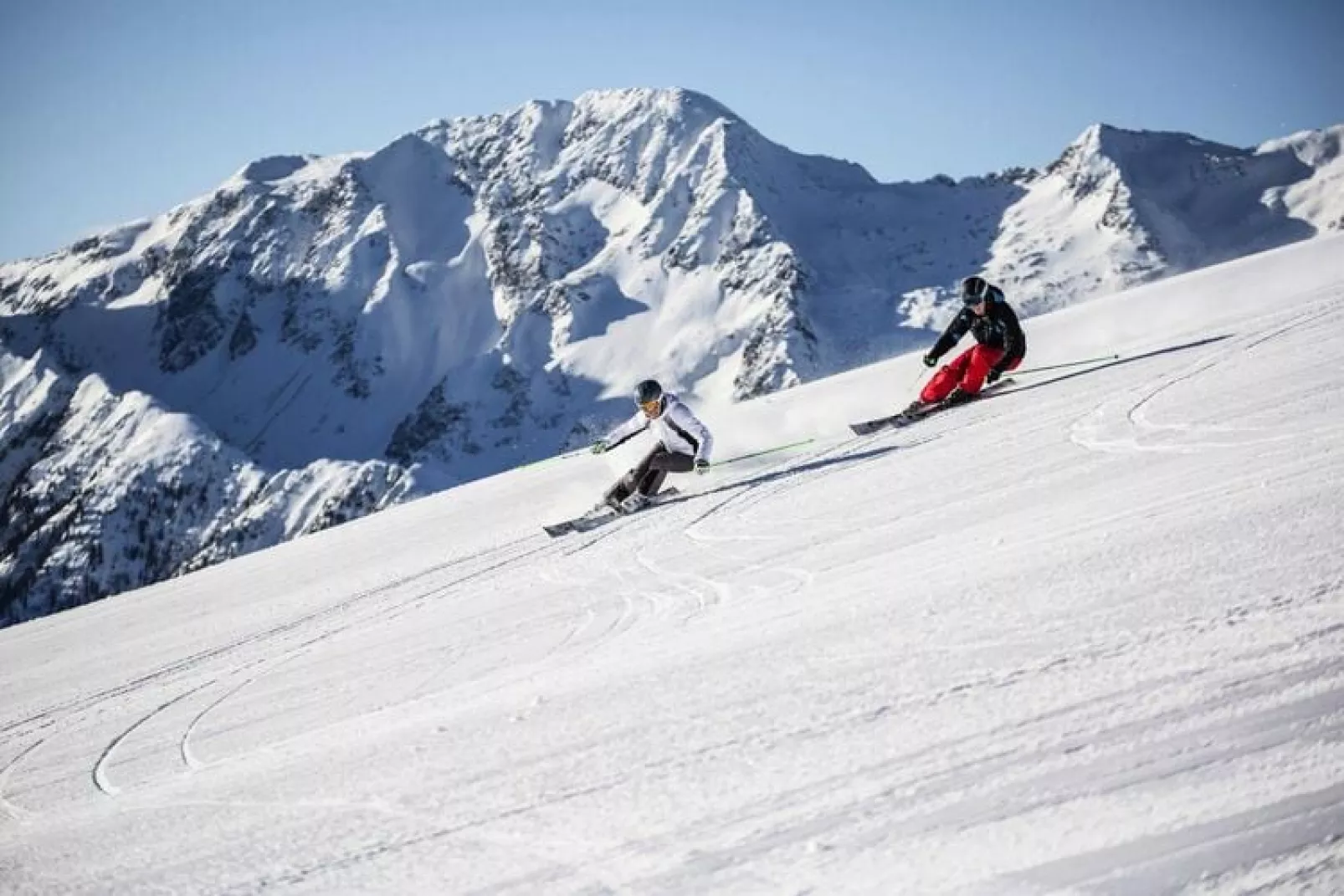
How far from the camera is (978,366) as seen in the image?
43.4ft

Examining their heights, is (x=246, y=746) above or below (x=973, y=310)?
below

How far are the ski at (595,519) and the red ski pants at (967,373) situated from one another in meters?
4.05

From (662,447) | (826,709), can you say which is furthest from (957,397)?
(826,709)

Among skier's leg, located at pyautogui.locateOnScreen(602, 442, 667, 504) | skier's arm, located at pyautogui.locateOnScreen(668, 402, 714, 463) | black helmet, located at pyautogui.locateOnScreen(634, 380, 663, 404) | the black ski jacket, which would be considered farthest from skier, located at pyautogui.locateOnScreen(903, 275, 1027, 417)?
skier's leg, located at pyautogui.locateOnScreen(602, 442, 667, 504)

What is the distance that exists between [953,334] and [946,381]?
1.10 metres

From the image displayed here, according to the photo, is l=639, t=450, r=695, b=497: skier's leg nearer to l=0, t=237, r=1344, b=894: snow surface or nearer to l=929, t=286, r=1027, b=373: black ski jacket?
l=0, t=237, r=1344, b=894: snow surface

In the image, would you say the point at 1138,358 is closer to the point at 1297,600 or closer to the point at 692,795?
the point at 1297,600

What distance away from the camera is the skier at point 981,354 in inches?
517

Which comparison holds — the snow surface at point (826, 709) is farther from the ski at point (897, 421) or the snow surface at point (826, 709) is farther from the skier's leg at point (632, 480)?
the ski at point (897, 421)

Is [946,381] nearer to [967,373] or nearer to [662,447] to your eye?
[967,373]

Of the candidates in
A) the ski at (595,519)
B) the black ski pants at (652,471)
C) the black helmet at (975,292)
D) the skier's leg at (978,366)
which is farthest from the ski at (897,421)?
the ski at (595,519)

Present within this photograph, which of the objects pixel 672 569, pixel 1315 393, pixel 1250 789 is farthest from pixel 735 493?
pixel 1250 789

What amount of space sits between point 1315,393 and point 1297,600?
15.7 feet

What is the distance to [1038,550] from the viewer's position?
4.80 m
